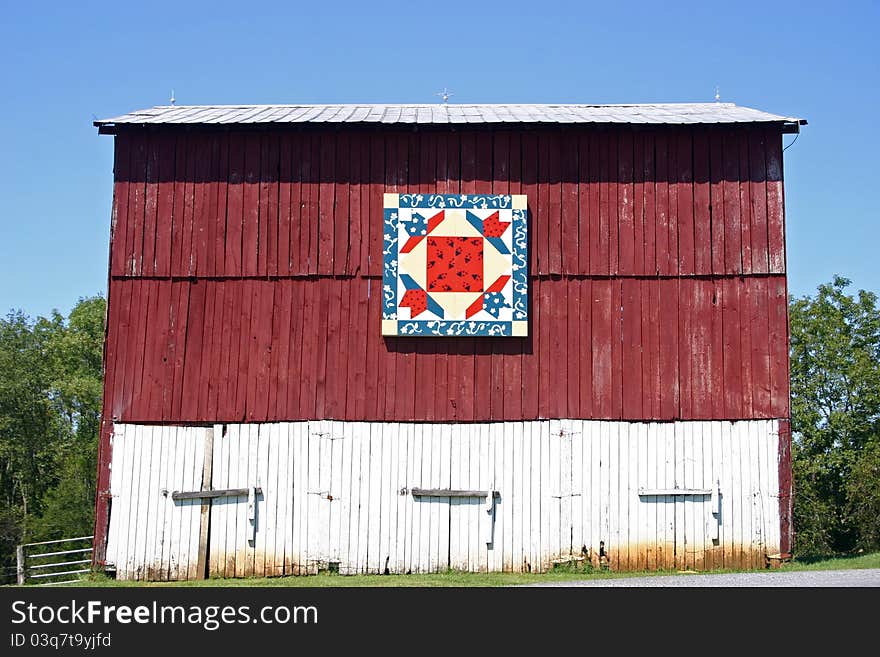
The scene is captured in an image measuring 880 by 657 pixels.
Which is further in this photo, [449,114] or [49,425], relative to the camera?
[49,425]

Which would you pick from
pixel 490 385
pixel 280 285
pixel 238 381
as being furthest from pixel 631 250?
pixel 238 381

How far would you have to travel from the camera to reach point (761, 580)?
1717cm

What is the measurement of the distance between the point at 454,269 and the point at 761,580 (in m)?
8.59

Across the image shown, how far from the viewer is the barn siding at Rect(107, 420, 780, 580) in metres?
20.5

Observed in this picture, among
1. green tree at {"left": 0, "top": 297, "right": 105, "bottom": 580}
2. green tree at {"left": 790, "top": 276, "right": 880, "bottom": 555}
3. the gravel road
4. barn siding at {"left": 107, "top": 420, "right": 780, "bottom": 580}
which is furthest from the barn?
green tree at {"left": 0, "top": 297, "right": 105, "bottom": 580}

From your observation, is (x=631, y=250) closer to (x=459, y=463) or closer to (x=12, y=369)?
(x=459, y=463)

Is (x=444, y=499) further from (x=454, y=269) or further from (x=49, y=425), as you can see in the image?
(x=49, y=425)

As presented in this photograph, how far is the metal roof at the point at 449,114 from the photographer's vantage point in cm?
2139

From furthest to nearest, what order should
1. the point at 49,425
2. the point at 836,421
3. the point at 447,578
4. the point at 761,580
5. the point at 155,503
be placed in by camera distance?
the point at 49,425, the point at 836,421, the point at 155,503, the point at 447,578, the point at 761,580

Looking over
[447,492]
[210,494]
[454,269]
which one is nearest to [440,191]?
[454,269]

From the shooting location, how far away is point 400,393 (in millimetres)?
20891

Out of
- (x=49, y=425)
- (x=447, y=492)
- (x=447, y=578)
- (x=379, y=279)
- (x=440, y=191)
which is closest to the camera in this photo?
(x=447, y=578)

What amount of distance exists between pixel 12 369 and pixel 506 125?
41.8m

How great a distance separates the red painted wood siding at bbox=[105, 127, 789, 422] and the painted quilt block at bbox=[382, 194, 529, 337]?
14.6 inches
